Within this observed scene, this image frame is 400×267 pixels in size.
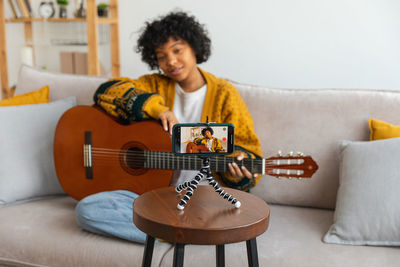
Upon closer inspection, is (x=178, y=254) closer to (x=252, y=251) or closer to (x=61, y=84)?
(x=252, y=251)

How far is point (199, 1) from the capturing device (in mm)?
2303

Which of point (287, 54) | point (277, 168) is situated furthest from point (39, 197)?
point (287, 54)

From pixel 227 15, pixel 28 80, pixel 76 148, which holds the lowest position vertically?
pixel 76 148

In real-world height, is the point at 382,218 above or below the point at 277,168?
below

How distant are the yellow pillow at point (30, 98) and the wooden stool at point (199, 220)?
1.01 meters

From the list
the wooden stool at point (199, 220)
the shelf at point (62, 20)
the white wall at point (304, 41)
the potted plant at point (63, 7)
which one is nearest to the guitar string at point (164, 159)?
the wooden stool at point (199, 220)

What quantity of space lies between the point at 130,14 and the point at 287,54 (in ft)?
3.33

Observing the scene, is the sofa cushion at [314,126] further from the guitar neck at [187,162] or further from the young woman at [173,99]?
the guitar neck at [187,162]

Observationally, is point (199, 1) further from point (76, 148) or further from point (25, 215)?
point (25, 215)

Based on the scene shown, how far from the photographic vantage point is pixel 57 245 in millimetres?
1380

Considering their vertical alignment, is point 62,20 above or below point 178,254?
above

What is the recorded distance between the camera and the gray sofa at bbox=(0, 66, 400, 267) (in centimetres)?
126

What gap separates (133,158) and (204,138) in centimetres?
57

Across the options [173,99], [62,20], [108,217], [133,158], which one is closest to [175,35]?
[173,99]
